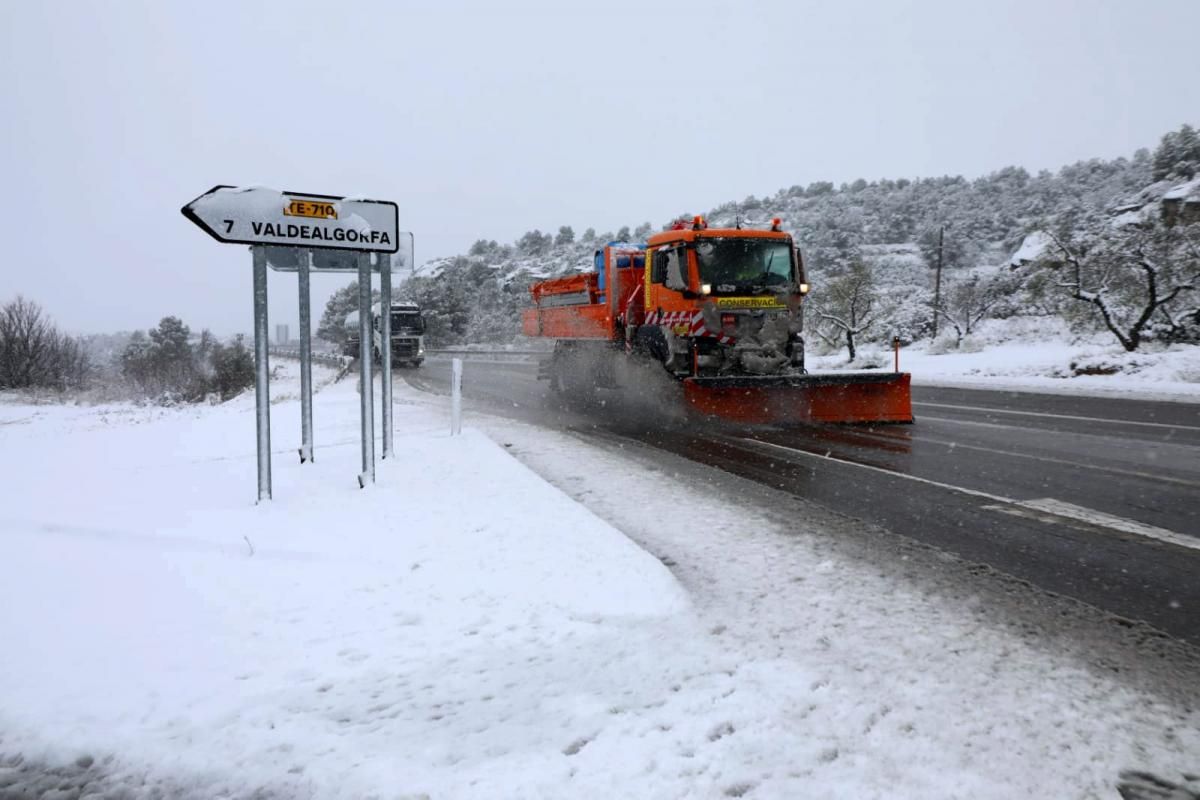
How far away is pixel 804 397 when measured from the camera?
10547mm

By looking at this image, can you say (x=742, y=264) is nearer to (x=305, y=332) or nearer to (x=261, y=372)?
(x=305, y=332)

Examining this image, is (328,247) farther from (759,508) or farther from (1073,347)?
(1073,347)

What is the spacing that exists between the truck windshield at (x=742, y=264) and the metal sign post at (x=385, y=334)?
5.25 metres

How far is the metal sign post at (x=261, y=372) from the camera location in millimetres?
5543

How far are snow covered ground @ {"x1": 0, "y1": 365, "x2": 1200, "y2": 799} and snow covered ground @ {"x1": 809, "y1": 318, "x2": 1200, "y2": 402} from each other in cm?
1398

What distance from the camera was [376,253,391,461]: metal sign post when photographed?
22.3ft

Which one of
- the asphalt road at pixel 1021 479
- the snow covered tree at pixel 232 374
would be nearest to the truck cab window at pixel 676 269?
the asphalt road at pixel 1021 479

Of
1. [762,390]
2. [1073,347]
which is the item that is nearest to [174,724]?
[762,390]

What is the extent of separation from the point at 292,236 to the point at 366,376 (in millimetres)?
1400

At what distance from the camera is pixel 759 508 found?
563 centimetres

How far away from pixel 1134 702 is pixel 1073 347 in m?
27.9

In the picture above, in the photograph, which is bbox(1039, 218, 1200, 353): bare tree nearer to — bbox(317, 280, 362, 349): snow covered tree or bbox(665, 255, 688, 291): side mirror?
bbox(665, 255, 688, 291): side mirror

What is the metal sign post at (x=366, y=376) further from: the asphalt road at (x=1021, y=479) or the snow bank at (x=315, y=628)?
the asphalt road at (x=1021, y=479)

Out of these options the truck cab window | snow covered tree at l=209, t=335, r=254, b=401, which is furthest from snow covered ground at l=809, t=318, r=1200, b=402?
snow covered tree at l=209, t=335, r=254, b=401
